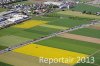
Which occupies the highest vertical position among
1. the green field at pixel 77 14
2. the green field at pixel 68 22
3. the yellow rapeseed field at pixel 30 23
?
the yellow rapeseed field at pixel 30 23

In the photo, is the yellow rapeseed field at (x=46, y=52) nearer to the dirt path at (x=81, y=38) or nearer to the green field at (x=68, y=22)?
the dirt path at (x=81, y=38)

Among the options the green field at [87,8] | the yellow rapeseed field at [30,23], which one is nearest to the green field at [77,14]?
the green field at [87,8]

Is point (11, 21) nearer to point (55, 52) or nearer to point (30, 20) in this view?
point (30, 20)

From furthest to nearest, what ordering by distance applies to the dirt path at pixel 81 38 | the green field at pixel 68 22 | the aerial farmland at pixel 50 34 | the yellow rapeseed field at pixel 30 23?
the green field at pixel 68 22 < the yellow rapeseed field at pixel 30 23 < the dirt path at pixel 81 38 < the aerial farmland at pixel 50 34

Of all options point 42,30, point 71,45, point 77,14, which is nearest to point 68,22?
point 42,30

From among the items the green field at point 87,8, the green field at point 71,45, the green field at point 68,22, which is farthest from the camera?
the green field at point 87,8

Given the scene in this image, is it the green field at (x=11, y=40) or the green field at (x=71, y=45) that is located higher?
the green field at (x=11, y=40)

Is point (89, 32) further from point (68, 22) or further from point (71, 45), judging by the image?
point (68, 22)
